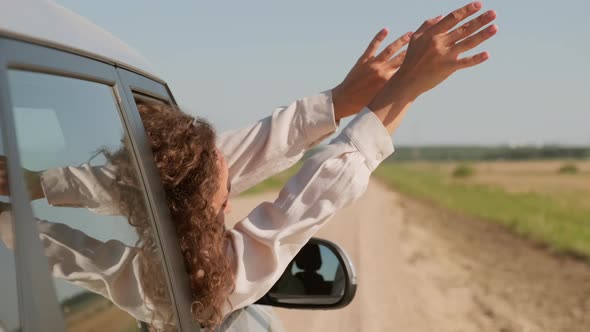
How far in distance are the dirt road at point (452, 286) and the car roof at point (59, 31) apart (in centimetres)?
811

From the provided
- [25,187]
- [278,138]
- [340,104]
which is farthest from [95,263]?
[340,104]

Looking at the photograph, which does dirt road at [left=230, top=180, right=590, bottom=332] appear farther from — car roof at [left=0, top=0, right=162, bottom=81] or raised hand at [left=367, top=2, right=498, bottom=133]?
car roof at [left=0, top=0, right=162, bottom=81]

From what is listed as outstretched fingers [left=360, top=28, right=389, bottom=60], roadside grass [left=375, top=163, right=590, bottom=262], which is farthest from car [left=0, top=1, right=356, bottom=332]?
roadside grass [left=375, top=163, right=590, bottom=262]

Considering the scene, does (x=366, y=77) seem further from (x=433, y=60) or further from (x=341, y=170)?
(x=341, y=170)

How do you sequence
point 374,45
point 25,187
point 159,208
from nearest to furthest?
1. point 25,187
2. point 159,208
3. point 374,45

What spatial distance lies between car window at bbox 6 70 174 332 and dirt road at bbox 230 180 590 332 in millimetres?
8162

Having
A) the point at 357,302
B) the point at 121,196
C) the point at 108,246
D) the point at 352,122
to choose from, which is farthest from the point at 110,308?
the point at 357,302

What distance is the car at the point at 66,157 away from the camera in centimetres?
150

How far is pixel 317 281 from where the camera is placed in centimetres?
347

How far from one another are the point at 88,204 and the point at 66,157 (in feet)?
0.46

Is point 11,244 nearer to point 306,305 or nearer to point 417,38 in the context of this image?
point 417,38

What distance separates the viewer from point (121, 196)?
2135 mm

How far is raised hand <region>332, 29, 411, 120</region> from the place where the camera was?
312cm

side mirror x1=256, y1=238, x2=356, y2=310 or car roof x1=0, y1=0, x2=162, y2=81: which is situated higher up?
car roof x1=0, y1=0, x2=162, y2=81
